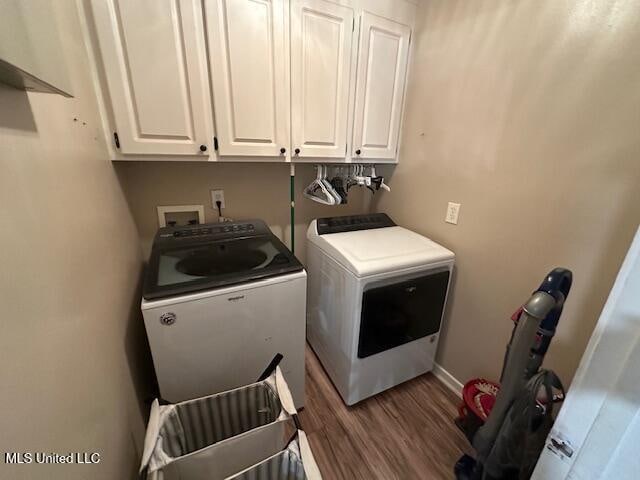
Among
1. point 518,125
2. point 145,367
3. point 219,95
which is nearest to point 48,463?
point 145,367

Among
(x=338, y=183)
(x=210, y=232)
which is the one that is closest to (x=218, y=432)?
(x=210, y=232)

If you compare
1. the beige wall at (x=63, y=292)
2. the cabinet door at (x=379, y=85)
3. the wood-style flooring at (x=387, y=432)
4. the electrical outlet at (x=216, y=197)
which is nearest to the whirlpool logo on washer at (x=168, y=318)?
the beige wall at (x=63, y=292)

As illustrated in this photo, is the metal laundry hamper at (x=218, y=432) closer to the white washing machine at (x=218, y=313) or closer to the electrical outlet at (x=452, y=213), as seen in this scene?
the white washing machine at (x=218, y=313)

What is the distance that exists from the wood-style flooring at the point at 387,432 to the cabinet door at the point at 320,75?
1562 millimetres

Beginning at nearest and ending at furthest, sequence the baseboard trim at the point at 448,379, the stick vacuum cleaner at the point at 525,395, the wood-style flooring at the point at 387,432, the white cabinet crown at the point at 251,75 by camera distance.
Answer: the stick vacuum cleaner at the point at 525,395
the white cabinet crown at the point at 251,75
the wood-style flooring at the point at 387,432
the baseboard trim at the point at 448,379

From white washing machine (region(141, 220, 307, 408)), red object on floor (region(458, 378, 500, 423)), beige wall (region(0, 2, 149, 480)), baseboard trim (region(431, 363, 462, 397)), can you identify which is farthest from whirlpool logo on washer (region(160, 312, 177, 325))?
baseboard trim (region(431, 363, 462, 397))

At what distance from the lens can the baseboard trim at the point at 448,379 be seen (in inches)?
66.2

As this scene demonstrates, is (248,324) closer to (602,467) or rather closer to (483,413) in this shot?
(602,467)

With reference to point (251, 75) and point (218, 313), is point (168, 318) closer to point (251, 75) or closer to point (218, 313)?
point (218, 313)

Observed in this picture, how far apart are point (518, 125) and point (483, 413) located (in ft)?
4.70

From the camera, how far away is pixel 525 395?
0.85 m

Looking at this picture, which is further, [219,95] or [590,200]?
[219,95]

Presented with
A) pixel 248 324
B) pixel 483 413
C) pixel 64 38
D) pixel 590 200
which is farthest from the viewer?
pixel 483 413

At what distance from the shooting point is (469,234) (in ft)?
4.92
